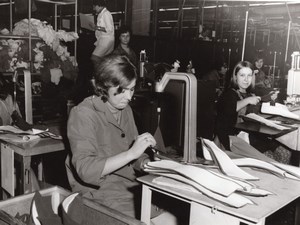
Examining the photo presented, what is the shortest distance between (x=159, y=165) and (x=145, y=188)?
11 cm

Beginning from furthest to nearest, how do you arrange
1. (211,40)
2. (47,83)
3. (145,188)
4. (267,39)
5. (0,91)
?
(267,39)
(211,40)
(47,83)
(0,91)
(145,188)

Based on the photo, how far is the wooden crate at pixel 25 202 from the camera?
142 cm

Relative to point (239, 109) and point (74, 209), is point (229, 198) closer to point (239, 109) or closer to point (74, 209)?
point (74, 209)

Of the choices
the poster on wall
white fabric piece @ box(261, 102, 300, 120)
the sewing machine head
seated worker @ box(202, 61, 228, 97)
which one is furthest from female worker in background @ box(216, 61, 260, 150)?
the poster on wall

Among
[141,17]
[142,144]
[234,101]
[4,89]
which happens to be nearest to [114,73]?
[142,144]

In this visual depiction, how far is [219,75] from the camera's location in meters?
8.29

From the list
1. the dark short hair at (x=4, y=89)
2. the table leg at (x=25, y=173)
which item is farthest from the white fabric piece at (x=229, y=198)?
the dark short hair at (x=4, y=89)

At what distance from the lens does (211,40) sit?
931cm

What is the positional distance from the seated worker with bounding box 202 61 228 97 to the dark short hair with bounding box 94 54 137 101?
4.58 metres

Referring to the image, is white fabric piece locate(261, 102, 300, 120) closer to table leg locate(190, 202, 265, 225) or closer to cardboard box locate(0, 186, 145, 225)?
table leg locate(190, 202, 265, 225)

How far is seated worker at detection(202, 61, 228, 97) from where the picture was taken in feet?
23.3

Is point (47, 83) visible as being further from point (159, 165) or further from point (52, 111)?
point (159, 165)

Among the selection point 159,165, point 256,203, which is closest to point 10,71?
point 159,165

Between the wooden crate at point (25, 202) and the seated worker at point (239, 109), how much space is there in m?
1.69
